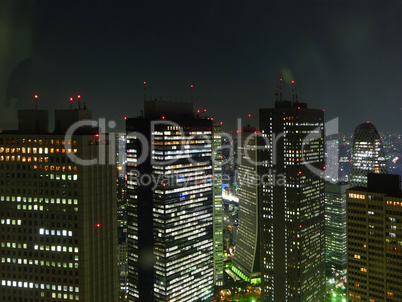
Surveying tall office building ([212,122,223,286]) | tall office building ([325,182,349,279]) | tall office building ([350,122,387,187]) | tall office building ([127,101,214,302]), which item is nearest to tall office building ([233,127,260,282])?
tall office building ([212,122,223,286])

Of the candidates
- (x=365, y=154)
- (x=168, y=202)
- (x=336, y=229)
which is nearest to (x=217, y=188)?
(x=168, y=202)

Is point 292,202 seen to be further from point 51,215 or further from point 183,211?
point 51,215

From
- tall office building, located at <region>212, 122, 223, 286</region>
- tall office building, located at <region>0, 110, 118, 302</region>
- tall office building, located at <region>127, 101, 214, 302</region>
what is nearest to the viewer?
tall office building, located at <region>0, 110, 118, 302</region>

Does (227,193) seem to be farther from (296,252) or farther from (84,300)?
(84,300)

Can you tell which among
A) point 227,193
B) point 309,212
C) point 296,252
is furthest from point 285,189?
point 227,193

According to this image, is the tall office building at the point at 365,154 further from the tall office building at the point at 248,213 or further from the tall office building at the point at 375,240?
the tall office building at the point at 375,240

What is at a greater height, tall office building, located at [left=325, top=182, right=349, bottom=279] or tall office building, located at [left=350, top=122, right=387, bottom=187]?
tall office building, located at [left=350, top=122, right=387, bottom=187]

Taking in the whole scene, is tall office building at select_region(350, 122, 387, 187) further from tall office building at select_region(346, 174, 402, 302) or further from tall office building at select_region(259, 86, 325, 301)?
tall office building at select_region(346, 174, 402, 302)

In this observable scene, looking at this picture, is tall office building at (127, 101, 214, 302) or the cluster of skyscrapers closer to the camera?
the cluster of skyscrapers
